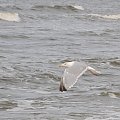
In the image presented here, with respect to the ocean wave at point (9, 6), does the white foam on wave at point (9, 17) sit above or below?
above

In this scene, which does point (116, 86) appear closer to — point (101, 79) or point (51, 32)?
point (101, 79)

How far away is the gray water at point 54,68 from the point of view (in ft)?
27.1

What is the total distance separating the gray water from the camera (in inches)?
326

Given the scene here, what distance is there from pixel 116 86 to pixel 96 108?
1.85m

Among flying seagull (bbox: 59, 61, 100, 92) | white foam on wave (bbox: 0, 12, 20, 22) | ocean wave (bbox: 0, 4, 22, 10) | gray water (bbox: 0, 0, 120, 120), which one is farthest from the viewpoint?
ocean wave (bbox: 0, 4, 22, 10)

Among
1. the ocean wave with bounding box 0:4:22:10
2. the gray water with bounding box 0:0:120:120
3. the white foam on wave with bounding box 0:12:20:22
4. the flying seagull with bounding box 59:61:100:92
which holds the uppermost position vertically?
the flying seagull with bounding box 59:61:100:92

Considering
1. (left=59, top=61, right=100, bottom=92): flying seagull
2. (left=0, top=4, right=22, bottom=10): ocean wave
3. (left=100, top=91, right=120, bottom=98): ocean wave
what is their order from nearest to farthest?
(left=59, top=61, right=100, bottom=92): flying seagull < (left=100, top=91, right=120, bottom=98): ocean wave < (left=0, top=4, right=22, bottom=10): ocean wave

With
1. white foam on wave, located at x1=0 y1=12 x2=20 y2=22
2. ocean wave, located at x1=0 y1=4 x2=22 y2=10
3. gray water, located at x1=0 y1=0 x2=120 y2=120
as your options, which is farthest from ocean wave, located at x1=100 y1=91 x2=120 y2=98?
ocean wave, located at x1=0 y1=4 x2=22 y2=10

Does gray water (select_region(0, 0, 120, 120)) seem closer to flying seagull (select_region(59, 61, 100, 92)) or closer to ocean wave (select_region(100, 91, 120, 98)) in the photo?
ocean wave (select_region(100, 91, 120, 98))

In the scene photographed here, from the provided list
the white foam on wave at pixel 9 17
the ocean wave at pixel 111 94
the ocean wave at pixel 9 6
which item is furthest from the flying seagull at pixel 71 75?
the ocean wave at pixel 9 6

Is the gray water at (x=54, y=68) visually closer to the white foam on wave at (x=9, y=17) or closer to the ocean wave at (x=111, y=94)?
the ocean wave at (x=111, y=94)

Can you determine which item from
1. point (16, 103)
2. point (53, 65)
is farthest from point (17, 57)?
point (16, 103)

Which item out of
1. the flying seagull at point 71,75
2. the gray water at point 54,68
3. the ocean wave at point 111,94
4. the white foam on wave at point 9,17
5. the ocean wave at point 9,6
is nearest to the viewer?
the flying seagull at point 71,75

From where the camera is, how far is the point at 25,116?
7824 millimetres
